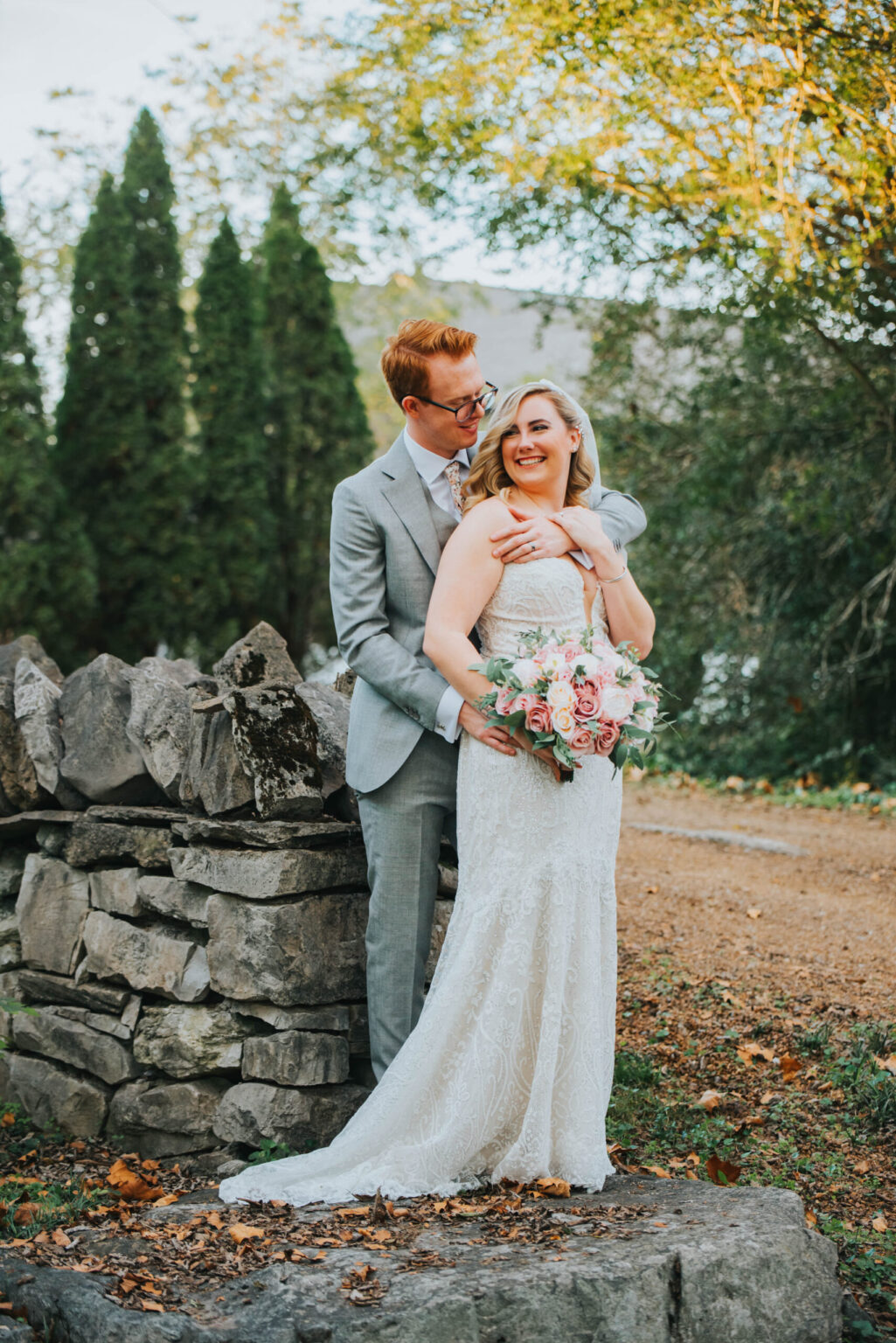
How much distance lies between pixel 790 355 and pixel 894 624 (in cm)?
243

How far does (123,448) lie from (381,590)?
980cm

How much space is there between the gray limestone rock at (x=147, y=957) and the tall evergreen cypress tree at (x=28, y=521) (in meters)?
7.94

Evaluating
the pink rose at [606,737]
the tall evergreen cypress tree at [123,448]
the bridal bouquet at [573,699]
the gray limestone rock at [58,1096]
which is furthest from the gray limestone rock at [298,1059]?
the tall evergreen cypress tree at [123,448]

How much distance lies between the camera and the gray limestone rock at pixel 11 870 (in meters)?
4.77

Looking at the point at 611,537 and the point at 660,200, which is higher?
the point at 660,200

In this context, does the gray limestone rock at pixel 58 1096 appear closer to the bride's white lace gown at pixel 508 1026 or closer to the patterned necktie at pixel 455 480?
the bride's white lace gown at pixel 508 1026

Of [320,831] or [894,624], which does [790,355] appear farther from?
[320,831]

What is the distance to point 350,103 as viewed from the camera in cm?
980

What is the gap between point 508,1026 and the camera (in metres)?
3.21

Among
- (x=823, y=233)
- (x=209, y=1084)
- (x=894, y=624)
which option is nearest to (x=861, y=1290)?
(x=209, y=1084)

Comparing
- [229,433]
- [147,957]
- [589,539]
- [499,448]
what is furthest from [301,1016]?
[229,433]

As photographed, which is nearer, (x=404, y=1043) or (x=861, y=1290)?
(x=861, y=1290)

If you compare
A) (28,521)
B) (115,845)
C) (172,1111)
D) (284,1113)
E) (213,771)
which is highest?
(28,521)

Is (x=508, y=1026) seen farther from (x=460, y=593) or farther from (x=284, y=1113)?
(x=460, y=593)
